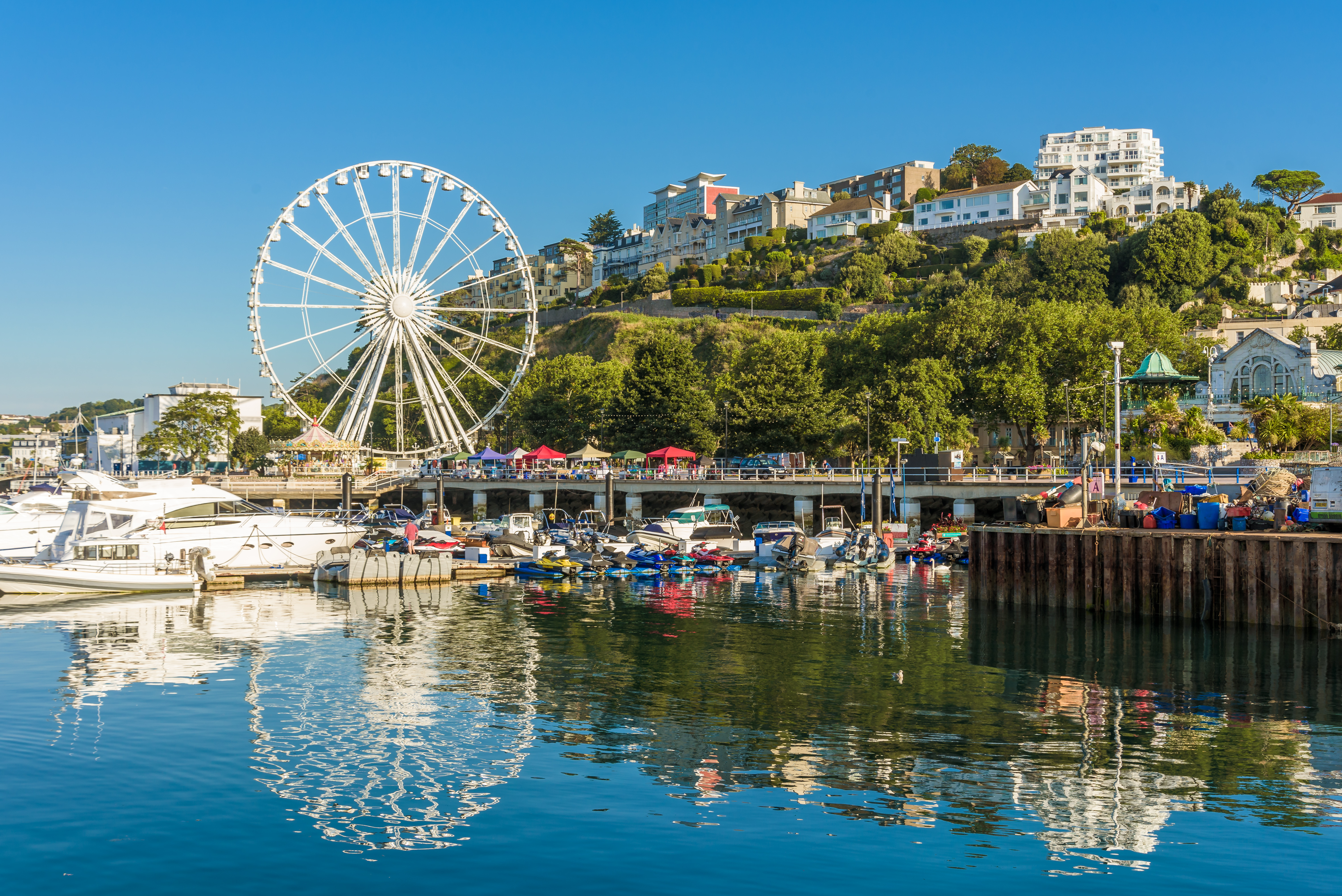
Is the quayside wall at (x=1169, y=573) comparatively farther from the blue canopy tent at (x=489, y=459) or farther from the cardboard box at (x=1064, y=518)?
the blue canopy tent at (x=489, y=459)

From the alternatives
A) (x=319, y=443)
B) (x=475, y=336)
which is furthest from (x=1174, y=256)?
(x=319, y=443)

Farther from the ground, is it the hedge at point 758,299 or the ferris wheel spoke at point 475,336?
the hedge at point 758,299

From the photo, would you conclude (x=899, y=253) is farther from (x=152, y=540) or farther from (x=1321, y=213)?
(x=152, y=540)

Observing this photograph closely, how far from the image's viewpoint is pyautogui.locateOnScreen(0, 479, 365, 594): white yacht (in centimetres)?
4572

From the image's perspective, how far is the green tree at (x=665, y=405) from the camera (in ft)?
314

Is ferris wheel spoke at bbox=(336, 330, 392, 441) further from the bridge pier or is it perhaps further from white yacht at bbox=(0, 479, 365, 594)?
the bridge pier

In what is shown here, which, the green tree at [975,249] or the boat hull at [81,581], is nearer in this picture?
the boat hull at [81,581]

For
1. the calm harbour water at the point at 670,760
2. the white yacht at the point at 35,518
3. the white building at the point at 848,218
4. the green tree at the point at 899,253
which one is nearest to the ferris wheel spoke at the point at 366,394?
the white yacht at the point at 35,518

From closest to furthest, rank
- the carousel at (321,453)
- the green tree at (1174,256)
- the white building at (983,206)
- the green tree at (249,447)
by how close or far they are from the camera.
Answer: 1. the carousel at (321,453)
2. the green tree at (1174,256)
3. the green tree at (249,447)
4. the white building at (983,206)

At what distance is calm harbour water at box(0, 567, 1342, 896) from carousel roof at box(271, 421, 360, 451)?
63.9 m

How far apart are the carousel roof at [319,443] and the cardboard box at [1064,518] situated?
73.5m

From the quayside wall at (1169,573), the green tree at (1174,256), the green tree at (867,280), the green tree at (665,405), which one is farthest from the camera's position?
the green tree at (867,280)

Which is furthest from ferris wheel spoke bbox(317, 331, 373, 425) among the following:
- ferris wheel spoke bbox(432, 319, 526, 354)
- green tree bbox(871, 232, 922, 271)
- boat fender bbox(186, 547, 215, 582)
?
green tree bbox(871, 232, 922, 271)

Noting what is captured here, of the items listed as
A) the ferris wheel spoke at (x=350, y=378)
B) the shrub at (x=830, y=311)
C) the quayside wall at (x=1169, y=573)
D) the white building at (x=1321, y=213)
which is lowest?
the quayside wall at (x=1169, y=573)
